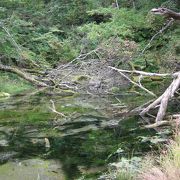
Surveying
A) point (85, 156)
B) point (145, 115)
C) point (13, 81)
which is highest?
point (85, 156)

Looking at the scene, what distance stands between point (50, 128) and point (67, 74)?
583 centimetres

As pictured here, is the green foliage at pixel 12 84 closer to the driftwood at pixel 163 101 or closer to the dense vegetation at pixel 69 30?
the dense vegetation at pixel 69 30

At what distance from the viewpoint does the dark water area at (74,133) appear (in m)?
6.48

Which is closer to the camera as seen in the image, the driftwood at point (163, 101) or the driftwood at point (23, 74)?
the driftwood at point (163, 101)

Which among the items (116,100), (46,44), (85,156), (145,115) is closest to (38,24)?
(46,44)

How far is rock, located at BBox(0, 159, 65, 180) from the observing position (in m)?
5.80

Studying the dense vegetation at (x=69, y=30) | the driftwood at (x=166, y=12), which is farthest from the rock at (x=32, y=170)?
the dense vegetation at (x=69, y=30)

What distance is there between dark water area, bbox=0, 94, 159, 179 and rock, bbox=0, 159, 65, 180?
115 millimetres

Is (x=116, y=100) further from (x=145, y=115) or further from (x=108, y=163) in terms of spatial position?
(x=108, y=163)

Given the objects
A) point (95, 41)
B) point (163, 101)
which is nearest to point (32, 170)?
point (163, 101)

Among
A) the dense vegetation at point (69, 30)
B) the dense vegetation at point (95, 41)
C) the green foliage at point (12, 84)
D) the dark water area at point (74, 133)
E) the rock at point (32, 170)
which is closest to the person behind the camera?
the rock at point (32, 170)

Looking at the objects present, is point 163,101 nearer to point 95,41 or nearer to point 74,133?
point 74,133

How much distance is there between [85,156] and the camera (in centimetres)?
661

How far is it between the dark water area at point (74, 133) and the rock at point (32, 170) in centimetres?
11
